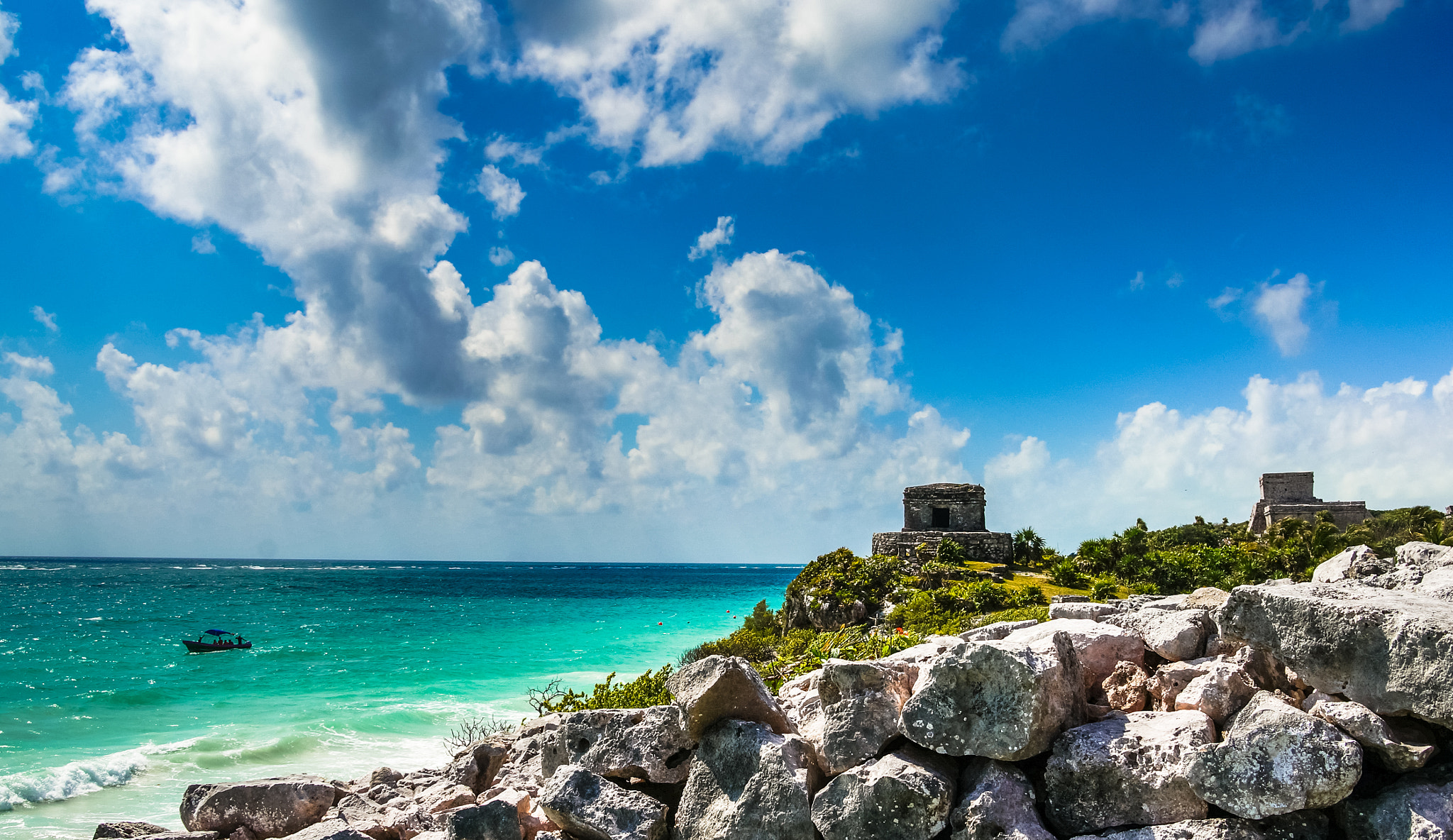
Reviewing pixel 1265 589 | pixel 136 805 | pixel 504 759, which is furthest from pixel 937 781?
pixel 136 805

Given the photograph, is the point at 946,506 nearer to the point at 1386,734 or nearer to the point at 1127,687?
the point at 1127,687

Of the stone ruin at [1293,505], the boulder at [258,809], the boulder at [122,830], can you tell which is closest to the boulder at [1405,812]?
the boulder at [258,809]

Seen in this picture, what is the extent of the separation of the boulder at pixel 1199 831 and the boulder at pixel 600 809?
11.7ft

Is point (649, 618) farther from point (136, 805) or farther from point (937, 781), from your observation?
point (937, 781)

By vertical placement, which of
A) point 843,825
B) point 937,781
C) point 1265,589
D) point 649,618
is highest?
point 1265,589

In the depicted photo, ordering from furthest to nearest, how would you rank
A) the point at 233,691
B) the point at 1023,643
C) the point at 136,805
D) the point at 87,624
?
the point at 87,624, the point at 233,691, the point at 136,805, the point at 1023,643

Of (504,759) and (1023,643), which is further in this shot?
(504,759)

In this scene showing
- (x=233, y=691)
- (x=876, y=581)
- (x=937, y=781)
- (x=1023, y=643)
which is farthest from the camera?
(x=233, y=691)

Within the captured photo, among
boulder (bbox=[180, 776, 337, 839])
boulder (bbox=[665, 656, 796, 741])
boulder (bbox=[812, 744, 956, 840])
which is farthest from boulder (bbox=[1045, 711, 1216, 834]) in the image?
boulder (bbox=[180, 776, 337, 839])

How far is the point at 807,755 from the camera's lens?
6.35 meters

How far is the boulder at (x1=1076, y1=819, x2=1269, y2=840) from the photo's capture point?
4930 mm

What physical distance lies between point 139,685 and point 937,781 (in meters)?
32.7

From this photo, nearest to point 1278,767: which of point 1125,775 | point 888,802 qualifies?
point 1125,775

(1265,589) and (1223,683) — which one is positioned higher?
(1265,589)
